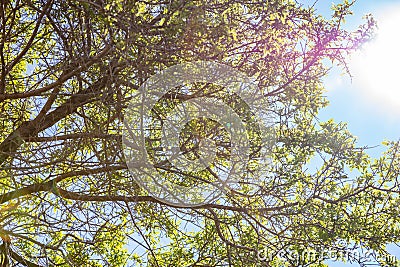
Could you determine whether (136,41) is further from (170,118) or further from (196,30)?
(170,118)

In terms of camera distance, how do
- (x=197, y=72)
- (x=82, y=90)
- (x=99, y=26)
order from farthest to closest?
(x=82, y=90) < (x=197, y=72) < (x=99, y=26)

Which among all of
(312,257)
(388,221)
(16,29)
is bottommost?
(312,257)

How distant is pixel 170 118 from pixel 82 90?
1.01 meters

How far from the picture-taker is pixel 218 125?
5.08 metres

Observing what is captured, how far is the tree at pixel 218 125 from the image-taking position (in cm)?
439

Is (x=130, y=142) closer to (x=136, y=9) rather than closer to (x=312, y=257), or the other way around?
(x=136, y=9)

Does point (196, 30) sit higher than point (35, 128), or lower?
lower

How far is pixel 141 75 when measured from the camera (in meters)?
4.50

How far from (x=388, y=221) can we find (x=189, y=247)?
2616 millimetres

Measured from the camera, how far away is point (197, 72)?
460 centimetres

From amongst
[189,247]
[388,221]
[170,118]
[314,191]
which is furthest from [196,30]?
[189,247]

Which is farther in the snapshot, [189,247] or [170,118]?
[189,247]

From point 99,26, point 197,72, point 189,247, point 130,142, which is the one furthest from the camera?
point 189,247

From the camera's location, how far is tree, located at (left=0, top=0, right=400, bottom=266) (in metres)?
4.39
